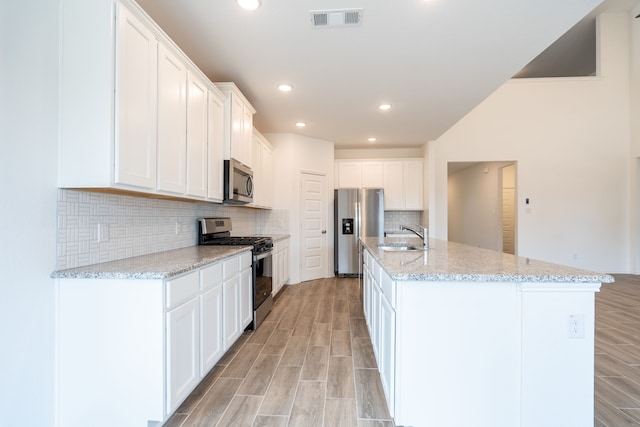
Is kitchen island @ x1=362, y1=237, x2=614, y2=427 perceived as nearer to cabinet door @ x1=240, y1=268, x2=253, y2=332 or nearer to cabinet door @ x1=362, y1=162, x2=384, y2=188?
cabinet door @ x1=240, y1=268, x2=253, y2=332

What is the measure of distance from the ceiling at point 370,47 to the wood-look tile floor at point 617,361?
100 inches

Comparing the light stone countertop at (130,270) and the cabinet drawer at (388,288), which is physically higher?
the light stone countertop at (130,270)

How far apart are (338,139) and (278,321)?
3502 millimetres

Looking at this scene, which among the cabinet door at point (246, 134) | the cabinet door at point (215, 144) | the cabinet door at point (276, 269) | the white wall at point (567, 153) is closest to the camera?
the cabinet door at point (215, 144)

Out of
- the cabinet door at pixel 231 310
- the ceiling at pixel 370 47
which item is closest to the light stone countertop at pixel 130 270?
the cabinet door at pixel 231 310

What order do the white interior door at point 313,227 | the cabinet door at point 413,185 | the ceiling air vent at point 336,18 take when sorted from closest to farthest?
the ceiling air vent at point 336,18 < the white interior door at point 313,227 < the cabinet door at point 413,185

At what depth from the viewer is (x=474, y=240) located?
26.7ft

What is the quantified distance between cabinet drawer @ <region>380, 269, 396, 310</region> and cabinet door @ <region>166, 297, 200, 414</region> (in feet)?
3.87

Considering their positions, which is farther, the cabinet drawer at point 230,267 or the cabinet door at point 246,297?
the cabinet door at point 246,297

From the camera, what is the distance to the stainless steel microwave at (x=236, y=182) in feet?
9.64

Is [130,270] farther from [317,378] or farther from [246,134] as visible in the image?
[246,134]

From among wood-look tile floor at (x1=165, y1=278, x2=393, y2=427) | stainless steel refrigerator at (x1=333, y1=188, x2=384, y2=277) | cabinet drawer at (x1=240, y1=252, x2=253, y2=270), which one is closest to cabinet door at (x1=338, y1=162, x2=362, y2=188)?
stainless steel refrigerator at (x1=333, y1=188, x2=384, y2=277)

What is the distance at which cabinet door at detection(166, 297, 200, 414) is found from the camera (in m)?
1.57

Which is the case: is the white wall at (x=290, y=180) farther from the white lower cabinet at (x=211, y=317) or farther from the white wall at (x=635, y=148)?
the white wall at (x=635, y=148)
